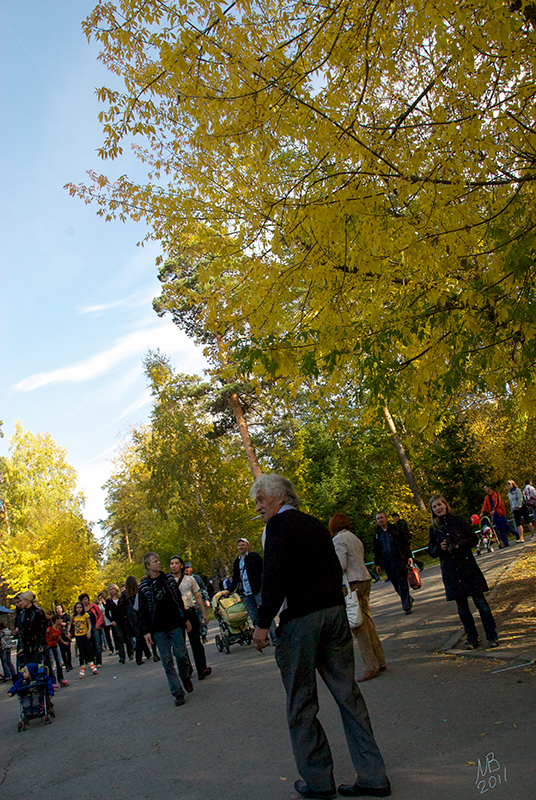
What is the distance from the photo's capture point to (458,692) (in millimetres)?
5238

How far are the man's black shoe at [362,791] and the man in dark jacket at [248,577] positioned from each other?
21.2 feet

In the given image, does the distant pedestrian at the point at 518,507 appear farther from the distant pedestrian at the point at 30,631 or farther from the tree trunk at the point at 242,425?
the tree trunk at the point at 242,425

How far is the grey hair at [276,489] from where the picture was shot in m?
4.20

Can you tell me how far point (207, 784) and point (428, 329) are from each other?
4470mm

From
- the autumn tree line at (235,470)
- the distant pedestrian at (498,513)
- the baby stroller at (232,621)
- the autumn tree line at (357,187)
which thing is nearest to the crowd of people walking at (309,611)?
the baby stroller at (232,621)

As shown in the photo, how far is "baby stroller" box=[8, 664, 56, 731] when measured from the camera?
8891mm

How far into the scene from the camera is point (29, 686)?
894 cm

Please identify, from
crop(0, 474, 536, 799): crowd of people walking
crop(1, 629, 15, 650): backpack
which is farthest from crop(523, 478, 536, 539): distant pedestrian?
crop(1, 629, 15, 650): backpack

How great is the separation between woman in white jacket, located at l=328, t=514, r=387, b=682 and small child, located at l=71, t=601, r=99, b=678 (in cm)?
988

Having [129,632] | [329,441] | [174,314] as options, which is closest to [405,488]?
[329,441]

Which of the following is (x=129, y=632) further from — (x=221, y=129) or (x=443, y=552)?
(x=221, y=129)

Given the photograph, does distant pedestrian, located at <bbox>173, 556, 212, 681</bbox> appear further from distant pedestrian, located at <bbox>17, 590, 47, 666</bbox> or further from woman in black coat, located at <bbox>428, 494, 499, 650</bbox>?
woman in black coat, located at <bbox>428, 494, 499, 650</bbox>

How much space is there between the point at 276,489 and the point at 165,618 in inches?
170

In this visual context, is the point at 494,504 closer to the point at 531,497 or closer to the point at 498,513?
the point at 498,513
